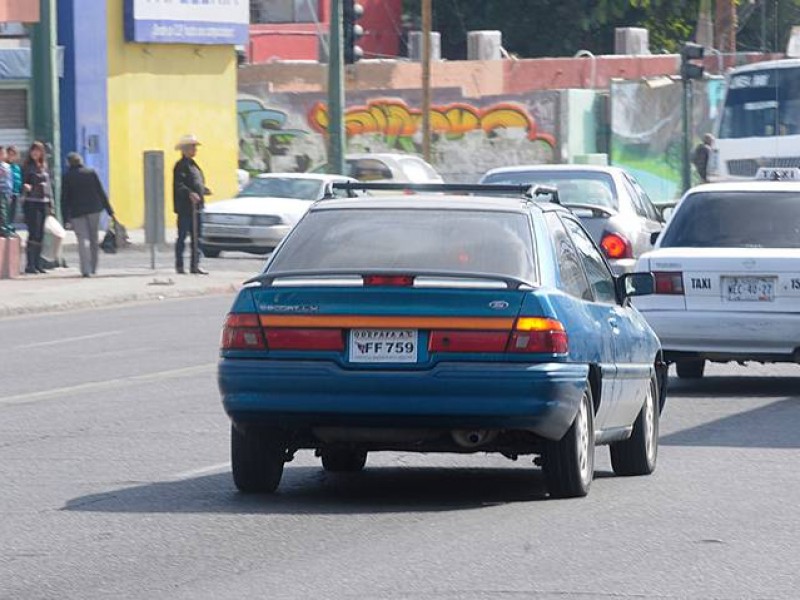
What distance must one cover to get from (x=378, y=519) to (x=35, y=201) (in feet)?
69.2

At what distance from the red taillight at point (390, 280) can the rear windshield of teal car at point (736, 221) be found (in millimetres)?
6674

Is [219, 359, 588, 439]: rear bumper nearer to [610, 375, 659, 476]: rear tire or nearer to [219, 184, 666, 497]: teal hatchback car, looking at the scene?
[219, 184, 666, 497]: teal hatchback car

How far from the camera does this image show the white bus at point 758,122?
1337 inches

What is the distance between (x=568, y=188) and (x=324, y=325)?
14316 millimetres

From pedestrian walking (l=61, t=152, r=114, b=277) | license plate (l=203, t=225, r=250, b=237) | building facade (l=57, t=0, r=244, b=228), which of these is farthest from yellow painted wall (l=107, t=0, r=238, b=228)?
pedestrian walking (l=61, t=152, r=114, b=277)

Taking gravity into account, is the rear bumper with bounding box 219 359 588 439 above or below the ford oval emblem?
below

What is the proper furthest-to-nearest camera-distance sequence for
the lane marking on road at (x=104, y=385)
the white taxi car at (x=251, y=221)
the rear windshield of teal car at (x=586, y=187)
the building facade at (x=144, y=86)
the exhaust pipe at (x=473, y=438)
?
the building facade at (x=144, y=86), the white taxi car at (x=251, y=221), the rear windshield of teal car at (x=586, y=187), the lane marking on road at (x=104, y=385), the exhaust pipe at (x=473, y=438)

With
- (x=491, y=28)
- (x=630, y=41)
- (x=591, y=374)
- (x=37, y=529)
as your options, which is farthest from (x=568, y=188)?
(x=491, y=28)

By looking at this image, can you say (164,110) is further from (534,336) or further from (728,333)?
(534,336)

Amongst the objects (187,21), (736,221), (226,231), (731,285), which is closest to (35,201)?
(226,231)

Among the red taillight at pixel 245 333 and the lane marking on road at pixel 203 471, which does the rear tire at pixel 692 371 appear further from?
→ the red taillight at pixel 245 333

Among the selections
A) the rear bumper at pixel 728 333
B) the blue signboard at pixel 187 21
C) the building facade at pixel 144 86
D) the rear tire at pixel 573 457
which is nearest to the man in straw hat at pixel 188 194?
the building facade at pixel 144 86

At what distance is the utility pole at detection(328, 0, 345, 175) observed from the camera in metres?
33.8

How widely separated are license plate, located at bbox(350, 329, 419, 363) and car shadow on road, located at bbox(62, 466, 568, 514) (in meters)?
0.72
